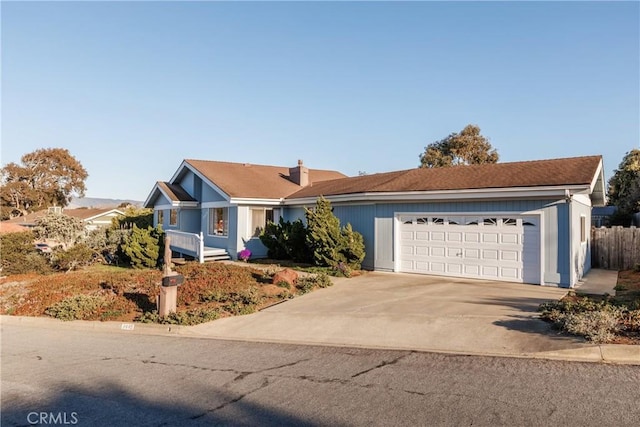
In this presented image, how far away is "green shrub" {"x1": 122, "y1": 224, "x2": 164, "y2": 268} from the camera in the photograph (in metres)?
20.0

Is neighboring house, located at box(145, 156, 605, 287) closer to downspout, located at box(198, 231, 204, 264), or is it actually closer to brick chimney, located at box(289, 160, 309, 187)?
downspout, located at box(198, 231, 204, 264)

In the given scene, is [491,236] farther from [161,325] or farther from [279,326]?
[161,325]

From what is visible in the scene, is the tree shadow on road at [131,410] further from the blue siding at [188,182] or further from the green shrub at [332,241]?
the blue siding at [188,182]

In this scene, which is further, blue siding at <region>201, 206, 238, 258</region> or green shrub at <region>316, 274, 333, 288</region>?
blue siding at <region>201, 206, 238, 258</region>

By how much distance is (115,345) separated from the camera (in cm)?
830

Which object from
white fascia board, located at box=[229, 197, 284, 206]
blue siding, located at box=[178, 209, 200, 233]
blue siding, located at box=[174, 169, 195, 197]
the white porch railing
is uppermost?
blue siding, located at box=[174, 169, 195, 197]

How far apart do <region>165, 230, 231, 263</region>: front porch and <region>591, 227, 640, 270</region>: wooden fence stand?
52.9 feet

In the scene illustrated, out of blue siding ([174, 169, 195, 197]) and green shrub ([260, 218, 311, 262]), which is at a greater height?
blue siding ([174, 169, 195, 197])

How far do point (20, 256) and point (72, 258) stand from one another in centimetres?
192

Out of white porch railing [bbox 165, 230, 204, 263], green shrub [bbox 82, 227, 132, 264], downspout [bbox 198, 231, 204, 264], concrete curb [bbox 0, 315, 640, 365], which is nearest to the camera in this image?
concrete curb [bbox 0, 315, 640, 365]

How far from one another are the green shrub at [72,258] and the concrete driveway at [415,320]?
1277 centimetres

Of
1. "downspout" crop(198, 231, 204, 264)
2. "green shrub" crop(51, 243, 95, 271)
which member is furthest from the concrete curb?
"downspout" crop(198, 231, 204, 264)

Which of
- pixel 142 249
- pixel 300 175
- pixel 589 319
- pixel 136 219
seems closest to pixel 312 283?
pixel 589 319

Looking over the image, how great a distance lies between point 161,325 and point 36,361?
2431 mm
